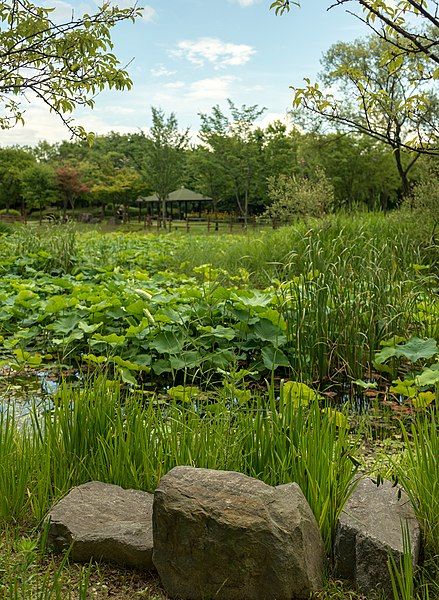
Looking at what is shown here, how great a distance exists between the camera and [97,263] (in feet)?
31.0

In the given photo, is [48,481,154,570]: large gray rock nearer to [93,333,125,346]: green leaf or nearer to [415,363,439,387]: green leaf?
[415,363,439,387]: green leaf

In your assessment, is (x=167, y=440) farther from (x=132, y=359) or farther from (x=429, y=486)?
(x=132, y=359)

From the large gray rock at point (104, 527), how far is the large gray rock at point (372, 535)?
645 mm

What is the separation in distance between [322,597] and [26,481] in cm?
120

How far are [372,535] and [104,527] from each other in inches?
35.7

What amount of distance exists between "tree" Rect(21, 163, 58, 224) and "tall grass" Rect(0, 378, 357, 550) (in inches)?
1636

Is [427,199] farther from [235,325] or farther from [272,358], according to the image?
[272,358]

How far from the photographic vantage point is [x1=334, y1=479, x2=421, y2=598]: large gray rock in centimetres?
189

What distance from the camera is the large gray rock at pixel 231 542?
185 cm

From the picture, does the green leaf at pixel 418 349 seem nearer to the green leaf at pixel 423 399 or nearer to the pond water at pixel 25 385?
the green leaf at pixel 423 399

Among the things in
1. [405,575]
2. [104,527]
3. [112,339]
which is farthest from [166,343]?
[405,575]

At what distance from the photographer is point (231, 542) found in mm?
1855

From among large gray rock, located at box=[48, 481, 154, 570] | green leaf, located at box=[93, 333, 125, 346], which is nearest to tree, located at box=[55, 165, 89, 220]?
green leaf, located at box=[93, 333, 125, 346]

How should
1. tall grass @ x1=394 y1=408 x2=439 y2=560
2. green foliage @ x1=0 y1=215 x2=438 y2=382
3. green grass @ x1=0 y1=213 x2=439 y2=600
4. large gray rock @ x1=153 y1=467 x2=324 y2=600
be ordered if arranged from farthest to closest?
green foliage @ x1=0 y1=215 x2=438 y2=382, green grass @ x1=0 y1=213 x2=439 y2=600, tall grass @ x1=394 y1=408 x2=439 y2=560, large gray rock @ x1=153 y1=467 x2=324 y2=600
